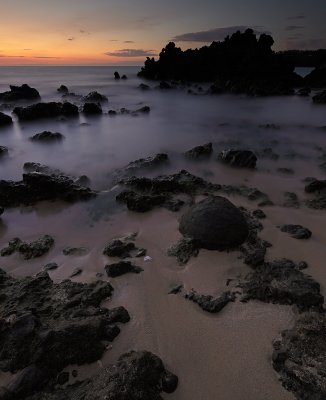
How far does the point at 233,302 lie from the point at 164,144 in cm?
863

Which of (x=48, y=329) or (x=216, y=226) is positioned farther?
(x=216, y=226)

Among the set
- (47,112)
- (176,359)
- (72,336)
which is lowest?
(47,112)

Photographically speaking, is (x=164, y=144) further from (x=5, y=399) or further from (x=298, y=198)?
(x=5, y=399)

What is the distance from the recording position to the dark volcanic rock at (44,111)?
54.8ft

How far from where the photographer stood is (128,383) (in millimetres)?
2447

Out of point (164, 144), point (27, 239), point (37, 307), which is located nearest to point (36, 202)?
point (27, 239)

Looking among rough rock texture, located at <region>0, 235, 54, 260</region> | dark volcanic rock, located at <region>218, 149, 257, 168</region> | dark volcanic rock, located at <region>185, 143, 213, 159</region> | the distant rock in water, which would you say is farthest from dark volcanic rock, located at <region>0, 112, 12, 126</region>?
the distant rock in water

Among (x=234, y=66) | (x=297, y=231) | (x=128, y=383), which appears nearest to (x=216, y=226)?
(x=297, y=231)

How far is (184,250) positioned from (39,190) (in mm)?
3559

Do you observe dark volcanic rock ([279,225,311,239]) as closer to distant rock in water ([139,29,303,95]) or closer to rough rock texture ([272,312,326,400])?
rough rock texture ([272,312,326,400])

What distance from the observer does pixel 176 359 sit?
2939 millimetres

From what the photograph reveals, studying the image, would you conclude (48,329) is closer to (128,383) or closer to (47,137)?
(128,383)

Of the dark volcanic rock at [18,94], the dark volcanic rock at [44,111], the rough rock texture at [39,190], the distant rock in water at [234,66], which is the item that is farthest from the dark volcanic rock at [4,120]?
the distant rock in water at [234,66]

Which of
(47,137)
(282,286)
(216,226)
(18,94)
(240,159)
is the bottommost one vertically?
(18,94)
